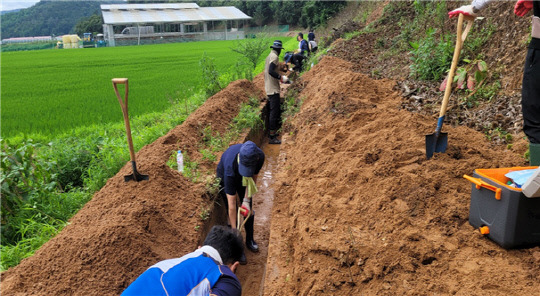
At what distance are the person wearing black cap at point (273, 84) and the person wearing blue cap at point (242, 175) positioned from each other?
12.4 feet

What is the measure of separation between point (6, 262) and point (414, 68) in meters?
6.45

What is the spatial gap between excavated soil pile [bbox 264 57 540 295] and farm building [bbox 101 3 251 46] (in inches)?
1605

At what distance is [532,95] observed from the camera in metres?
2.84

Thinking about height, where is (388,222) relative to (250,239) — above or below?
above

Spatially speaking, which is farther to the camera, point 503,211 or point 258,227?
point 258,227

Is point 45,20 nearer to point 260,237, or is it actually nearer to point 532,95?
point 260,237

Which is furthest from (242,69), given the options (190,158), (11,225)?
(11,225)

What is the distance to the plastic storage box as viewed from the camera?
2.12 meters

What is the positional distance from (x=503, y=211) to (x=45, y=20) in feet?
260

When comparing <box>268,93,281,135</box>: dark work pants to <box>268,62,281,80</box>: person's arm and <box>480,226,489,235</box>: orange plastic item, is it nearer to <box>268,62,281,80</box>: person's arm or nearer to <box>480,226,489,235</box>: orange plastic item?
<box>268,62,281,80</box>: person's arm

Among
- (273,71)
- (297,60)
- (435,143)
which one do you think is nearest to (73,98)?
(273,71)

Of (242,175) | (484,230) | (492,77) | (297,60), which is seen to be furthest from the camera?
(297,60)

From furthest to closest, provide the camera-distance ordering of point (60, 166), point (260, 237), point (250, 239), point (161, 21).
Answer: point (161, 21), point (60, 166), point (260, 237), point (250, 239)

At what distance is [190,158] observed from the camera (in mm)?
5438
